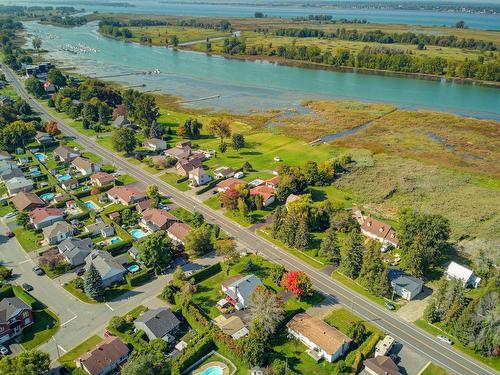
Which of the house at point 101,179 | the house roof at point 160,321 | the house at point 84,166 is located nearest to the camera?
the house roof at point 160,321

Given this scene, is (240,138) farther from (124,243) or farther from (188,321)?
(188,321)

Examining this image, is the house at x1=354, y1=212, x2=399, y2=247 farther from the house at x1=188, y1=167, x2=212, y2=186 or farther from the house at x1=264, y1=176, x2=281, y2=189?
the house at x1=188, y1=167, x2=212, y2=186

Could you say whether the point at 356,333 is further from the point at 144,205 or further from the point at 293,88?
the point at 293,88

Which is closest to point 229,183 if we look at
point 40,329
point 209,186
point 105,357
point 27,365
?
point 209,186

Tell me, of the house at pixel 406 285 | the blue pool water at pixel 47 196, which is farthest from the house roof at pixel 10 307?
the house at pixel 406 285

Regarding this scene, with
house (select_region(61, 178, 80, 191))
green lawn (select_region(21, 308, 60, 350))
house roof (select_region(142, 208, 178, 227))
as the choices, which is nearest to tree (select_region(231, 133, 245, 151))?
house roof (select_region(142, 208, 178, 227))

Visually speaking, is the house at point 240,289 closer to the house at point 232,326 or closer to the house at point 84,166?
the house at point 232,326
